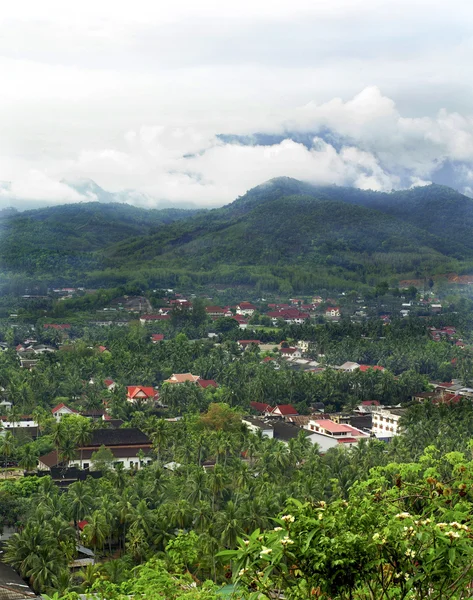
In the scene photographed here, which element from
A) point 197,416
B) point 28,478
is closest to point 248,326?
point 197,416

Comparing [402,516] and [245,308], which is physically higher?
[402,516]

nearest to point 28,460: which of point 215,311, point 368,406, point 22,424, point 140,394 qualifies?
point 22,424

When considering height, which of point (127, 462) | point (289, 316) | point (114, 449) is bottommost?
point (289, 316)

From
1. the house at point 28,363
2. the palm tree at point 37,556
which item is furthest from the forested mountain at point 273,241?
the palm tree at point 37,556

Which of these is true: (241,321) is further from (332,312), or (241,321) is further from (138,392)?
(138,392)

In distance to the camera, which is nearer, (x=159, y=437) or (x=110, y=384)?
(x=159, y=437)

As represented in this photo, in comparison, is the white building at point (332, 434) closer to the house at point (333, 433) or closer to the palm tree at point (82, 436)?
the house at point (333, 433)

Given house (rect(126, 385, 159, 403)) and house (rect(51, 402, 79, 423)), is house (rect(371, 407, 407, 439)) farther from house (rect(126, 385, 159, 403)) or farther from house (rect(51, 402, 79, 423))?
house (rect(51, 402, 79, 423))

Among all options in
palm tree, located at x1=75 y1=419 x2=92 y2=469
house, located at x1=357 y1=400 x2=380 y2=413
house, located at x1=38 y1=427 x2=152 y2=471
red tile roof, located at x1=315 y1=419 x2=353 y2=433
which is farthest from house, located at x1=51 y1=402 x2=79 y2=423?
house, located at x1=357 y1=400 x2=380 y2=413

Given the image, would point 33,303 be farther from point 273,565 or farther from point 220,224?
point 273,565
